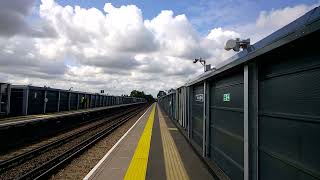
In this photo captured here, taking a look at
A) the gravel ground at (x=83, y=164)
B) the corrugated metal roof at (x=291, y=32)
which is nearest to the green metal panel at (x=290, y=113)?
the corrugated metal roof at (x=291, y=32)

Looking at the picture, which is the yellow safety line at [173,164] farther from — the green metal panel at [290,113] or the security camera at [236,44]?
the green metal panel at [290,113]

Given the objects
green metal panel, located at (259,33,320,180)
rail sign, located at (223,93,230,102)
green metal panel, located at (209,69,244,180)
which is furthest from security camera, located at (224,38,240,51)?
green metal panel, located at (259,33,320,180)

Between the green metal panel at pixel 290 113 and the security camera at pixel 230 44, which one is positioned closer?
the green metal panel at pixel 290 113

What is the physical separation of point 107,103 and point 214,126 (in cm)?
6921

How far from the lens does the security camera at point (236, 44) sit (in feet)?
24.9

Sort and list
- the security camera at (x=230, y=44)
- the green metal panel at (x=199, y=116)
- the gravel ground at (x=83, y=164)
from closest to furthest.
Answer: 1. the security camera at (x=230, y=44)
2. the gravel ground at (x=83, y=164)
3. the green metal panel at (x=199, y=116)

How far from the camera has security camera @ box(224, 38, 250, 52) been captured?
7.59 meters

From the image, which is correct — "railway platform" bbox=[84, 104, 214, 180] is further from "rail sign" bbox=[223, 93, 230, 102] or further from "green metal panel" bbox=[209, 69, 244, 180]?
"rail sign" bbox=[223, 93, 230, 102]

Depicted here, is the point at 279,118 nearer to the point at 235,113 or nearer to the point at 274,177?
the point at 274,177

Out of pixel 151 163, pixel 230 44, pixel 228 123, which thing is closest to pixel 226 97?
pixel 228 123

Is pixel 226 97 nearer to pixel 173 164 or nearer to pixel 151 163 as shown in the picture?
pixel 173 164

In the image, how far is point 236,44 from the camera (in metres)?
7.78

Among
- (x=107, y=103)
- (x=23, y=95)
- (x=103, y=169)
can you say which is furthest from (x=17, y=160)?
(x=107, y=103)

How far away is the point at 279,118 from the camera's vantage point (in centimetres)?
493
